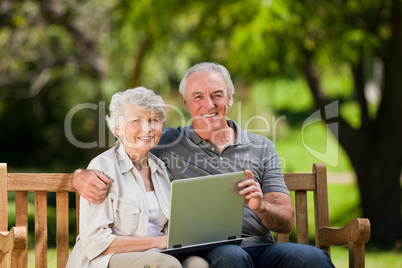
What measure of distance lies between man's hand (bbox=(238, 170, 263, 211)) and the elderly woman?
367 mm

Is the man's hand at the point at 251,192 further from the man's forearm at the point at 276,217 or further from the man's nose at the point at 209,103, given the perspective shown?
the man's nose at the point at 209,103

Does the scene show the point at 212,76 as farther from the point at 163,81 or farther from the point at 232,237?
the point at 163,81

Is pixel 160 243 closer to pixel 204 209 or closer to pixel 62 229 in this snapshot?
pixel 204 209

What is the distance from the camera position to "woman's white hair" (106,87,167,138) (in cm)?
313

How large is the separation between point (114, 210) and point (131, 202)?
91 mm

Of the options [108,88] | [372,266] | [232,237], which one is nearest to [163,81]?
[108,88]

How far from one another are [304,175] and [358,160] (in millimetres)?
5199

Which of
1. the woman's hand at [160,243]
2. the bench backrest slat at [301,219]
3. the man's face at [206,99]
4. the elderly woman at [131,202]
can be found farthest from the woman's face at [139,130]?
the bench backrest slat at [301,219]

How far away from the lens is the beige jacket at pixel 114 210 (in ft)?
9.56

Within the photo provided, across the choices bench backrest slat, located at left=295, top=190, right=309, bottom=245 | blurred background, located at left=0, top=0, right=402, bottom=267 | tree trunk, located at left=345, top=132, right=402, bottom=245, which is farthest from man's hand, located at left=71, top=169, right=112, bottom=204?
tree trunk, located at left=345, top=132, right=402, bottom=245

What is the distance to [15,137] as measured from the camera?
1864cm

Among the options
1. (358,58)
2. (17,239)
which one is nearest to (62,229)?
(17,239)

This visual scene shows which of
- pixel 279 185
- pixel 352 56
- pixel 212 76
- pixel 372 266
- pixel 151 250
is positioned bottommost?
pixel 372 266

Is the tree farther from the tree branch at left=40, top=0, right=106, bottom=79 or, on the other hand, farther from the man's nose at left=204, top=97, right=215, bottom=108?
the tree branch at left=40, top=0, right=106, bottom=79
